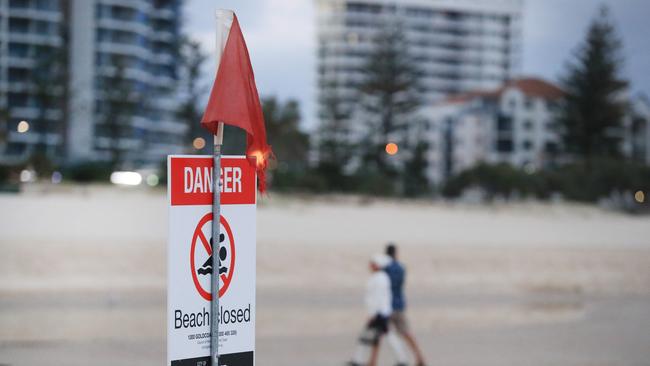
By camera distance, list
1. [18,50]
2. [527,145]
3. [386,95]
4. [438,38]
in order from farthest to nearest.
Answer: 1. [438,38]
2. [527,145]
3. [18,50]
4. [386,95]

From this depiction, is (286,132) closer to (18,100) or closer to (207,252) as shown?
(18,100)

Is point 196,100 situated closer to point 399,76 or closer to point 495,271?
point 399,76

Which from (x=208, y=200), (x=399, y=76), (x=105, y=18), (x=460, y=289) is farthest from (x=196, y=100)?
(x=208, y=200)

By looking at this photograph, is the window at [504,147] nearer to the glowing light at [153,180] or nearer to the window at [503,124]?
the window at [503,124]

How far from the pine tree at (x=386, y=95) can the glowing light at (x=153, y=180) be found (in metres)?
13.0

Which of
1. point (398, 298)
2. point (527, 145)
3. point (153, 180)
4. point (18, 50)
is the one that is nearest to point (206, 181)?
point (398, 298)

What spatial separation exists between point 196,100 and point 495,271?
83.7ft

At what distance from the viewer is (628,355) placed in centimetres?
1430

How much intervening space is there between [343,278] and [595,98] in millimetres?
35046

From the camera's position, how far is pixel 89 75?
65.2 m

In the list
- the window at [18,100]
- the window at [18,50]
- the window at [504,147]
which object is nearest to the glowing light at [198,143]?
the window at [18,100]

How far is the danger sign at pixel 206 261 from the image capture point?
3.73m

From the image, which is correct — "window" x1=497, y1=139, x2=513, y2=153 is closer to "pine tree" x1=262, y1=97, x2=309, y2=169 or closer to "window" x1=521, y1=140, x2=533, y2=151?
"window" x1=521, y1=140, x2=533, y2=151

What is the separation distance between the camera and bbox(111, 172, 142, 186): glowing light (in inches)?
1772
